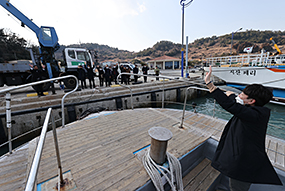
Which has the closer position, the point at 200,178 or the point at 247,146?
the point at 247,146

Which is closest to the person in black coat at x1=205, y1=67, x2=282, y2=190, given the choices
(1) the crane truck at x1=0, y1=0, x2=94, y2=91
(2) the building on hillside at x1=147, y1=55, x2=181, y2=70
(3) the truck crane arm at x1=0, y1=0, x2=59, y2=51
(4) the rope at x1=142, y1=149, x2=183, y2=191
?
(4) the rope at x1=142, y1=149, x2=183, y2=191

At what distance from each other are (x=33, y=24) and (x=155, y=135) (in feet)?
36.6

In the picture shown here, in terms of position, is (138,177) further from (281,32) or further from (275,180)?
(281,32)

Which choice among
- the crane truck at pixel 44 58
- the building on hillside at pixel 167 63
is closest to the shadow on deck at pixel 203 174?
the crane truck at pixel 44 58

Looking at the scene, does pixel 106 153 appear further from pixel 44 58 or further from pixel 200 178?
pixel 44 58

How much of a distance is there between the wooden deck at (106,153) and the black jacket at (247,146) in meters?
1.01

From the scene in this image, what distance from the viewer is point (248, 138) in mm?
1315

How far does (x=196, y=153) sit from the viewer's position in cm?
258

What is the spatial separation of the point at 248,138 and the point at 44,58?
11172mm

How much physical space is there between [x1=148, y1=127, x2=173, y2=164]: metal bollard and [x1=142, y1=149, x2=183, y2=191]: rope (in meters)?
0.10

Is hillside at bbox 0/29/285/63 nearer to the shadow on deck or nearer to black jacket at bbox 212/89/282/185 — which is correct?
the shadow on deck

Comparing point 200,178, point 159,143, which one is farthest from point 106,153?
point 200,178

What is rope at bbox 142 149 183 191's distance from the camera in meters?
1.78

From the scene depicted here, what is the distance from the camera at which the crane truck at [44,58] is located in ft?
25.8
